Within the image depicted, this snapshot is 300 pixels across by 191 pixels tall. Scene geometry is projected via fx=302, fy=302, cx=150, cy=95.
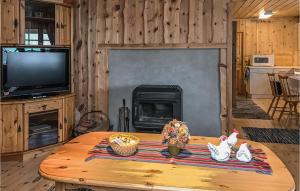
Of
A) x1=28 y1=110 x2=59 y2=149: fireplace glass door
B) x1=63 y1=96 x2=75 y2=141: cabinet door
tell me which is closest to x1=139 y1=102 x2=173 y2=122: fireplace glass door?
x1=63 y1=96 x2=75 y2=141: cabinet door

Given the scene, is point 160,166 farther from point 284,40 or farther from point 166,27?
point 284,40

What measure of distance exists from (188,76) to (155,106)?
0.64 meters

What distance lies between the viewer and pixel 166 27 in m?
4.18

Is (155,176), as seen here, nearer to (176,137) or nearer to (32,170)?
(176,137)

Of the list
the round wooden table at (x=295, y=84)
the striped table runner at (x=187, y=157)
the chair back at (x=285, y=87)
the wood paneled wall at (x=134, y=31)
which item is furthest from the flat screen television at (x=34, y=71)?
the round wooden table at (x=295, y=84)

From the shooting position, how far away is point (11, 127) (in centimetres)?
360

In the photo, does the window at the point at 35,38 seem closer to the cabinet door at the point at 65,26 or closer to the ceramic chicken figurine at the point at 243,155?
the cabinet door at the point at 65,26

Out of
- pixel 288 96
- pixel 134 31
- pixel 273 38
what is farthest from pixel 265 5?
pixel 134 31

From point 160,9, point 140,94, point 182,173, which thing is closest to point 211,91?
point 140,94

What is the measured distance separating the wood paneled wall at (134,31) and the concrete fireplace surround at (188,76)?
10 centimetres

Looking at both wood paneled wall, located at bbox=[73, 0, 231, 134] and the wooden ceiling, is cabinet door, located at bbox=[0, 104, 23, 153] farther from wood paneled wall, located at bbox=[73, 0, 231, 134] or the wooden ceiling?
the wooden ceiling

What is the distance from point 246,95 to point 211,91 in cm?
572

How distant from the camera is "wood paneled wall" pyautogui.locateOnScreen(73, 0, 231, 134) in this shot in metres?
4.05

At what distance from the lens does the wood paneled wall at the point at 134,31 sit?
4051 mm
